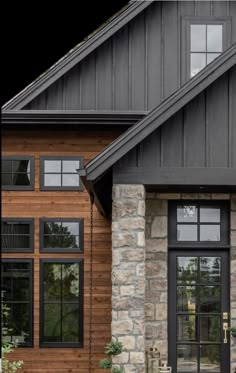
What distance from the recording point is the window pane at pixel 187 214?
9836mm

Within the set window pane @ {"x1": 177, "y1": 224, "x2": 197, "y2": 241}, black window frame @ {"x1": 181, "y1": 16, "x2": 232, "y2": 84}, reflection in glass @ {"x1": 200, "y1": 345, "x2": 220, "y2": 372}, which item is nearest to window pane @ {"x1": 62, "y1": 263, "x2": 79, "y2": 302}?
window pane @ {"x1": 177, "y1": 224, "x2": 197, "y2": 241}

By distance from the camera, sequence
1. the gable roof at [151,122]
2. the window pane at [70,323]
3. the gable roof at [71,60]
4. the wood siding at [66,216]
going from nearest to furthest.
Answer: the gable roof at [151,122]
the wood siding at [66,216]
the window pane at [70,323]
the gable roof at [71,60]

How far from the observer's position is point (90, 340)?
10125mm

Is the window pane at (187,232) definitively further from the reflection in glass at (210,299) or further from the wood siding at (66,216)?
the wood siding at (66,216)

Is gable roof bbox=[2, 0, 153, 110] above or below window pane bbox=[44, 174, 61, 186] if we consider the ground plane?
above

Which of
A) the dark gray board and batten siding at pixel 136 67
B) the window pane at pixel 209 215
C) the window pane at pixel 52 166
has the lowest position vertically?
the window pane at pixel 209 215

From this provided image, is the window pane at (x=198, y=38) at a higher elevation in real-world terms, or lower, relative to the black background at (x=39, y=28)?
higher

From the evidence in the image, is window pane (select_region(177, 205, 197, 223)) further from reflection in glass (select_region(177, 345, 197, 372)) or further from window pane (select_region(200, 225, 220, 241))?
reflection in glass (select_region(177, 345, 197, 372))

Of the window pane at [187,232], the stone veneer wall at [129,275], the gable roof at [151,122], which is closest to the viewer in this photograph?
the gable roof at [151,122]

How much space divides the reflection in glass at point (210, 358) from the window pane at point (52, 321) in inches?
99.1

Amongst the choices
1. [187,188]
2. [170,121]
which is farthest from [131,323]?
[170,121]

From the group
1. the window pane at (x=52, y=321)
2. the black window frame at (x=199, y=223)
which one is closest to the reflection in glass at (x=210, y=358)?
the black window frame at (x=199, y=223)

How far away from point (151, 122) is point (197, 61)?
152 inches

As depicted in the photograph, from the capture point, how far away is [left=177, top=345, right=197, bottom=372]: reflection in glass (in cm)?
973
